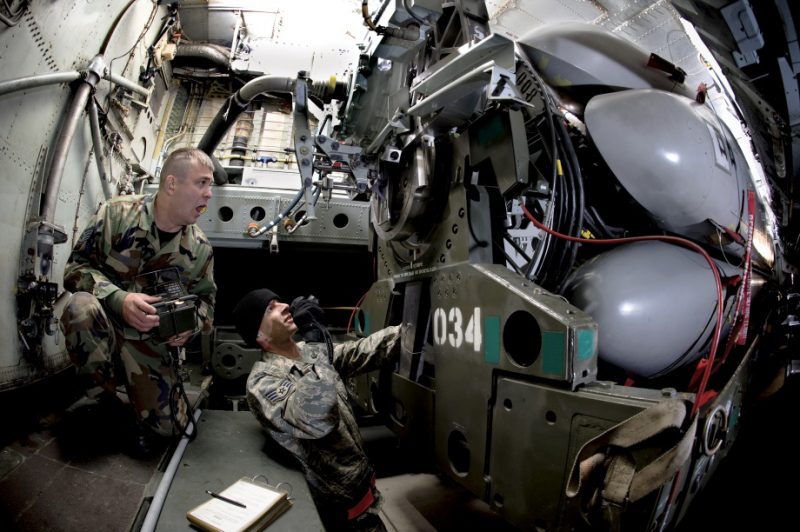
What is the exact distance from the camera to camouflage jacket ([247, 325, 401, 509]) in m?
1.89

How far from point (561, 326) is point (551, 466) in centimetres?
51

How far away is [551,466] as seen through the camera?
140 cm

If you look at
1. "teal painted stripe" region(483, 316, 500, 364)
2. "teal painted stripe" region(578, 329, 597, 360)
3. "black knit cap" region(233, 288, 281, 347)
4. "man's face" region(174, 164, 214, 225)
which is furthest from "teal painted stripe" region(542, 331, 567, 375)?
"man's face" region(174, 164, 214, 225)

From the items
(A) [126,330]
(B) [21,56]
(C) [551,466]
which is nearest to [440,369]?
(C) [551,466]

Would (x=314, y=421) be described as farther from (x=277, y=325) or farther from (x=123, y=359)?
(x=123, y=359)

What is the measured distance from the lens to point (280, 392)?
2.04 meters

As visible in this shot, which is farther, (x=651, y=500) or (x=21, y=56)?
(x=21, y=56)

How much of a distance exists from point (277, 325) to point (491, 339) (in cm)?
125

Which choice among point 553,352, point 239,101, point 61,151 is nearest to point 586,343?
point 553,352

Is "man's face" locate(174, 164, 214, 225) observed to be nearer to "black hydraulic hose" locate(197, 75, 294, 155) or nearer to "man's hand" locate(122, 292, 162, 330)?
"man's hand" locate(122, 292, 162, 330)

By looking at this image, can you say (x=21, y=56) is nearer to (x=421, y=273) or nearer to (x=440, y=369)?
(x=421, y=273)

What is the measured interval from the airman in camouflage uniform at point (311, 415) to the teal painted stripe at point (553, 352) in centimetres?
103

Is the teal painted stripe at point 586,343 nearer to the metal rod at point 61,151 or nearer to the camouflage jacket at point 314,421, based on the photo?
the camouflage jacket at point 314,421

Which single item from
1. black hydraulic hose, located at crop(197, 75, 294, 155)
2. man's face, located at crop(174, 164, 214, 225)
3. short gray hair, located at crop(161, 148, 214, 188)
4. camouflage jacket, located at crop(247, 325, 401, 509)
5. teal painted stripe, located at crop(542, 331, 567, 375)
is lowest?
camouflage jacket, located at crop(247, 325, 401, 509)
